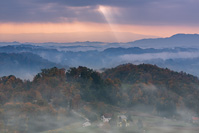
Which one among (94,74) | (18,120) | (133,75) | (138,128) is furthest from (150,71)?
(18,120)

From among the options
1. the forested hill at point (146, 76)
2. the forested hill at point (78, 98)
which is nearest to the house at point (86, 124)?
the forested hill at point (78, 98)

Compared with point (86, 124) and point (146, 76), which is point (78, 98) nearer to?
point (86, 124)

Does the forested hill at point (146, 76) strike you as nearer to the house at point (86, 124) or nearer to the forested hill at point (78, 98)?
the forested hill at point (78, 98)

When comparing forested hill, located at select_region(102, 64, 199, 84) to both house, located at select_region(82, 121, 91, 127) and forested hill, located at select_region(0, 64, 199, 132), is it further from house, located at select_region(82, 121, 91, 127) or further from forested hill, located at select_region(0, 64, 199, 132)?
house, located at select_region(82, 121, 91, 127)

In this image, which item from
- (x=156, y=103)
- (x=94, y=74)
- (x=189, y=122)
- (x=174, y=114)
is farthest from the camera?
(x=94, y=74)

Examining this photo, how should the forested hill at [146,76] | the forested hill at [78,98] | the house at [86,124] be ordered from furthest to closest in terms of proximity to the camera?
the forested hill at [146,76], the forested hill at [78,98], the house at [86,124]

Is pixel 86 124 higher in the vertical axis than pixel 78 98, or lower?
lower

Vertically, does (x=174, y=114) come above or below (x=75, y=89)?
below

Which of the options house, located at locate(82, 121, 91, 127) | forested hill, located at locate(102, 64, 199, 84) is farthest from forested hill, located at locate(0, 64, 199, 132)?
forested hill, located at locate(102, 64, 199, 84)

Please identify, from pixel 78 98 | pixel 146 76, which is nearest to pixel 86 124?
pixel 78 98

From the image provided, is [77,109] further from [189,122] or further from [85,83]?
[189,122]

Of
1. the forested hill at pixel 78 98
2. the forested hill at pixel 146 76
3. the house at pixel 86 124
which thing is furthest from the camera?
the forested hill at pixel 146 76
